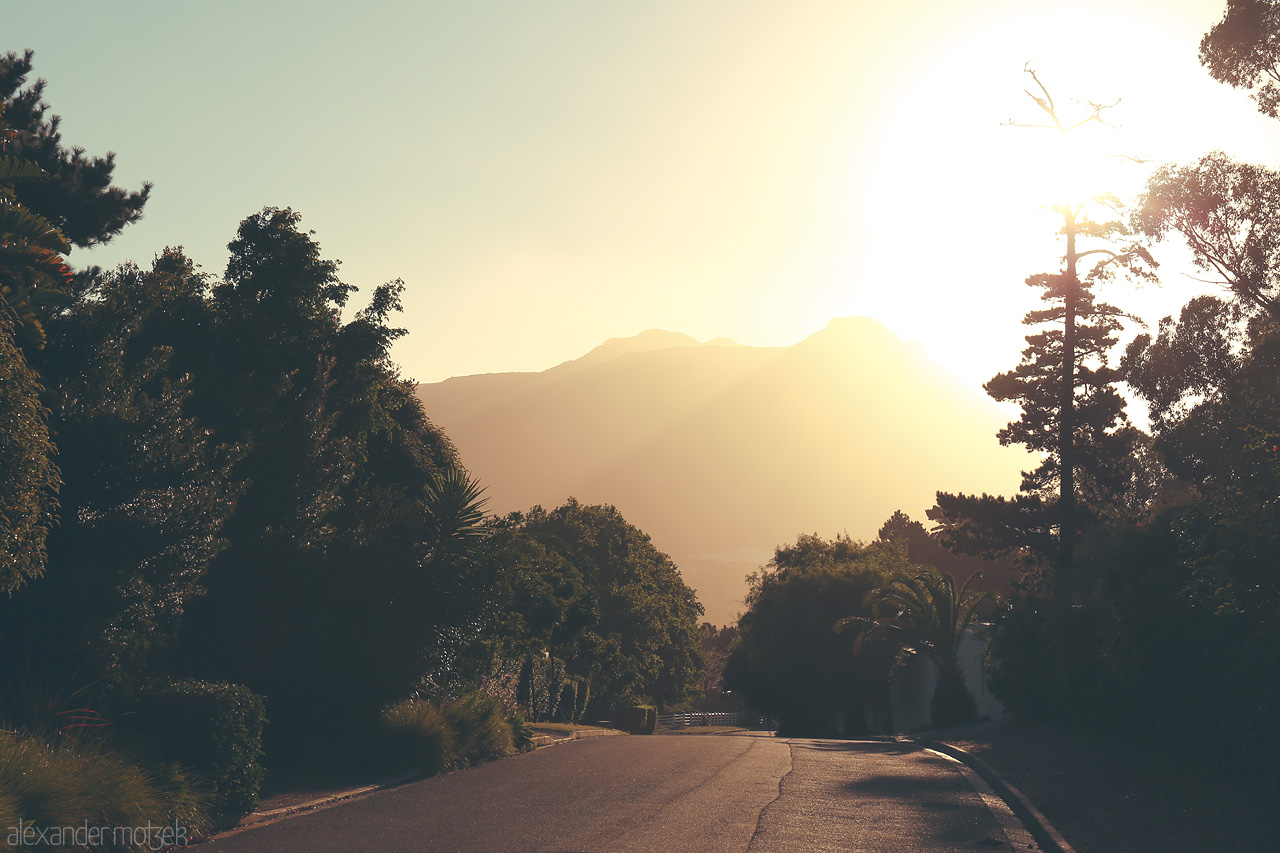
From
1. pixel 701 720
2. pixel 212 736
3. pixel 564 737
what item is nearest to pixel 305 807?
pixel 212 736

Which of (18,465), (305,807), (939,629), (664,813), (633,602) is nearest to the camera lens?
(18,465)

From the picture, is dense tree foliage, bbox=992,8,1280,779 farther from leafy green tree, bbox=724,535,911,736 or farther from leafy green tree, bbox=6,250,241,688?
leafy green tree, bbox=724,535,911,736

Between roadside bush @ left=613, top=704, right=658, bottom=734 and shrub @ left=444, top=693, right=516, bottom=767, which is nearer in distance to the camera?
shrub @ left=444, top=693, right=516, bottom=767

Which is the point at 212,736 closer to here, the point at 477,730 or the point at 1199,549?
the point at 477,730

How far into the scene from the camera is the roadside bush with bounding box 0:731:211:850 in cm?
779

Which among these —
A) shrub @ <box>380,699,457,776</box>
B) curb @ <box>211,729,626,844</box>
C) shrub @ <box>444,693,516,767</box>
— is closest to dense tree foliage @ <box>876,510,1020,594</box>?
shrub @ <box>444,693,516,767</box>

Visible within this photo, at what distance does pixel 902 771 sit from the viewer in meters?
15.9

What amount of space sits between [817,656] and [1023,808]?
33.2 meters

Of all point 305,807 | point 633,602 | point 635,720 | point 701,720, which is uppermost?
point 633,602

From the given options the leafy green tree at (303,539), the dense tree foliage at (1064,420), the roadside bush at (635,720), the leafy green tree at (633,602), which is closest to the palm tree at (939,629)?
the dense tree foliage at (1064,420)

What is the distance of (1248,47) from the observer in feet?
71.9

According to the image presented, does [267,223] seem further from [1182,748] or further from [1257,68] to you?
[1257,68]

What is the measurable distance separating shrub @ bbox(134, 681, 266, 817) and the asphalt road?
0.54 meters

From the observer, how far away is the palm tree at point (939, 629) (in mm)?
29844
